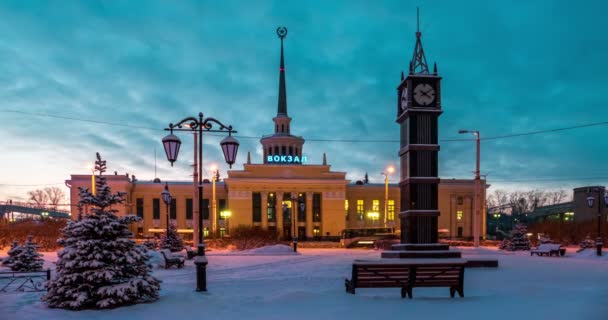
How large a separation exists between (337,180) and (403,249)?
158ft

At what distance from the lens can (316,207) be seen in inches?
2751

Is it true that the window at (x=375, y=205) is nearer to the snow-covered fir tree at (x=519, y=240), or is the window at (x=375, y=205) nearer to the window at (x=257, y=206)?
the window at (x=257, y=206)

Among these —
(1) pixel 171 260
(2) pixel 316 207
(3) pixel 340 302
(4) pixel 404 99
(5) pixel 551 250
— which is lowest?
(5) pixel 551 250

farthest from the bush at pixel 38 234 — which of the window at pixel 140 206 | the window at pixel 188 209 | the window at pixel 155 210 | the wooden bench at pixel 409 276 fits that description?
the wooden bench at pixel 409 276

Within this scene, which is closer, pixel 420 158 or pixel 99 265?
pixel 99 265

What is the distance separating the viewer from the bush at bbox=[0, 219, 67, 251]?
37125mm

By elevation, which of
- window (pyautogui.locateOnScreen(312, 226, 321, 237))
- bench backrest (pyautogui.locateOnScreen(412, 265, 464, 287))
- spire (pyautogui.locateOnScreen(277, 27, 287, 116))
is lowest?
window (pyautogui.locateOnScreen(312, 226, 321, 237))

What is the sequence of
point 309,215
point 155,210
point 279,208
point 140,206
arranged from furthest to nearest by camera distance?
1. point 155,210
2. point 140,206
3. point 309,215
4. point 279,208

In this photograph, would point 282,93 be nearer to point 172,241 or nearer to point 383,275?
point 172,241

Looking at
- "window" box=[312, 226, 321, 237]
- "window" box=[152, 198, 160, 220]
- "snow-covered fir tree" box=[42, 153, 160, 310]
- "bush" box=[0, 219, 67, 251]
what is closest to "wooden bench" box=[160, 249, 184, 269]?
"snow-covered fir tree" box=[42, 153, 160, 310]

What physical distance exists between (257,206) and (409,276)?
2246 inches

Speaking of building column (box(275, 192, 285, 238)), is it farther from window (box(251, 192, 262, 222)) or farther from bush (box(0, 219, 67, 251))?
bush (box(0, 219, 67, 251))

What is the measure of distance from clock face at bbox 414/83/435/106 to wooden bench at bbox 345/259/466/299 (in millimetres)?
11012

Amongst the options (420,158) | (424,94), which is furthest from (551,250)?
(424,94)
